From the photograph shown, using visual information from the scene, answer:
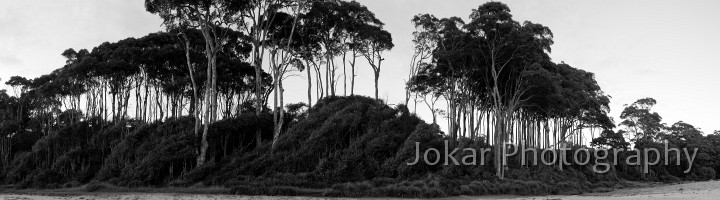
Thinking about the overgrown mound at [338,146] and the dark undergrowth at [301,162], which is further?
the overgrown mound at [338,146]

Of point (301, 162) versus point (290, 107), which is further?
point (290, 107)

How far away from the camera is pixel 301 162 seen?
35500 mm

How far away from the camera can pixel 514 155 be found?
48.4 metres

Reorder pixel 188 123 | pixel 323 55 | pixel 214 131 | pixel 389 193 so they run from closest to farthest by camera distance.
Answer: pixel 389 193
pixel 214 131
pixel 188 123
pixel 323 55

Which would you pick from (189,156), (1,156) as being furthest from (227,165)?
(1,156)

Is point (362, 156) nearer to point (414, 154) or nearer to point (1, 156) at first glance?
point (414, 154)

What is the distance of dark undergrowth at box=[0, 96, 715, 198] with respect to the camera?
109 ft

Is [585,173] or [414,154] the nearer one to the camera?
[414,154]

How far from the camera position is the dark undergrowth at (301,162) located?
109 ft

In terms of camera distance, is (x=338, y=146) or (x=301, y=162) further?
(x=338, y=146)

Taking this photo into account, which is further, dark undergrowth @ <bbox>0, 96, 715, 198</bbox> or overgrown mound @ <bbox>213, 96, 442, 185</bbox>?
overgrown mound @ <bbox>213, 96, 442, 185</bbox>

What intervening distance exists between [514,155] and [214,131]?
81.3ft

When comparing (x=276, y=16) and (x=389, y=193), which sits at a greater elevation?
(x=276, y=16)

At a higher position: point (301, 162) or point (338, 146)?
point (338, 146)
